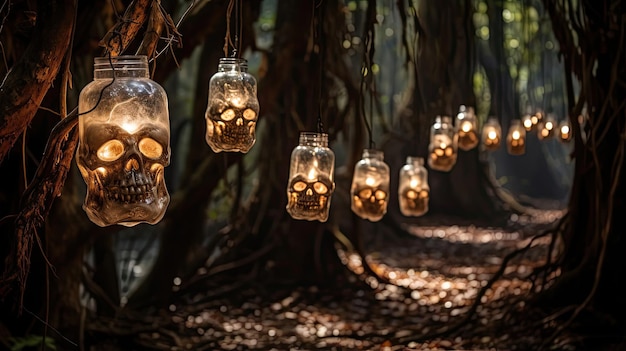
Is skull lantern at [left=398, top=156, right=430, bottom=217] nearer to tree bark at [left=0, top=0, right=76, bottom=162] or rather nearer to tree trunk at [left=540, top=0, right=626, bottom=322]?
tree trunk at [left=540, top=0, right=626, bottom=322]

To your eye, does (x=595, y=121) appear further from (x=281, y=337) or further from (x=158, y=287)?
(x=158, y=287)

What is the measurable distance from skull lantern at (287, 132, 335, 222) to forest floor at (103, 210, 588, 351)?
2.07m

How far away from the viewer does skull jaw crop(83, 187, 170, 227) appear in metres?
2.02

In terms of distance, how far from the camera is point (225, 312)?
6391mm

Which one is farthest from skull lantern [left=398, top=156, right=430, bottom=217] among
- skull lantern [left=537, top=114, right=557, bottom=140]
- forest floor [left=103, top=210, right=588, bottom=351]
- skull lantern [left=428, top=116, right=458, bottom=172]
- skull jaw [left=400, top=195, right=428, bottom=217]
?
skull lantern [left=537, top=114, right=557, bottom=140]

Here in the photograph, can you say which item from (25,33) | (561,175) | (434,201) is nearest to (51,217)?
(25,33)

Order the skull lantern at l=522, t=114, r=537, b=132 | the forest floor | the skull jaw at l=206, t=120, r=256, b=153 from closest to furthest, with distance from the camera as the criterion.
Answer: the skull jaw at l=206, t=120, r=256, b=153 < the forest floor < the skull lantern at l=522, t=114, r=537, b=132

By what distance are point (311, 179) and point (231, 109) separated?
56 cm

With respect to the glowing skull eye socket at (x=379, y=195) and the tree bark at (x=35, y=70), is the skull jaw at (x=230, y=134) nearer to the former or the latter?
the tree bark at (x=35, y=70)

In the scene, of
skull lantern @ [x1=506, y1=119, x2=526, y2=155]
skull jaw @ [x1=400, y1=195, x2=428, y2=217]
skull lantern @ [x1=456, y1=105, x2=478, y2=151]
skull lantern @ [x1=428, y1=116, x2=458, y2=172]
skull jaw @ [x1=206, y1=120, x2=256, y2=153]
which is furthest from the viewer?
skull lantern @ [x1=506, y1=119, x2=526, y2=155]

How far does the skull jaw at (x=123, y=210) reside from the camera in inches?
79.4

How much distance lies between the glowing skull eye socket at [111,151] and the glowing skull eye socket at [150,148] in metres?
0.05

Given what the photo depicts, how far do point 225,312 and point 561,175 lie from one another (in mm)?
15457

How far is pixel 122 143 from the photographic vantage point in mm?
2020
